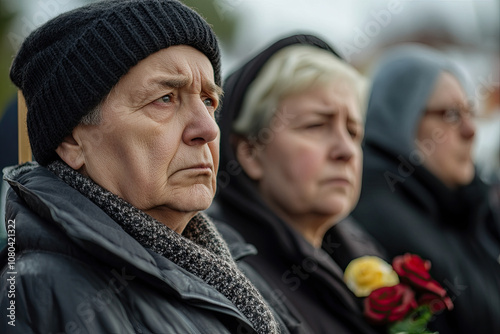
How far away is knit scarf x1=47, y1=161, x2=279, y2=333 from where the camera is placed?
162 centimetres

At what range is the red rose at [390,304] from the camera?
2.52 metres

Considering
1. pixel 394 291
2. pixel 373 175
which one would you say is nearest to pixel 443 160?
pixel 373 175

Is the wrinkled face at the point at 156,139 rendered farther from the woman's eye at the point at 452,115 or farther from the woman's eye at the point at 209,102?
the woman's eye at the point at 452,115

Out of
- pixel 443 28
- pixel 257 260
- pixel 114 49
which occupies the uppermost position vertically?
pixel 114 49

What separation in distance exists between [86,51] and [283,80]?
1.26 m

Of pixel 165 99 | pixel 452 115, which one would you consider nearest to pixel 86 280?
pixel 165 99

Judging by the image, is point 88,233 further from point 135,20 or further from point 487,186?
point 487,186

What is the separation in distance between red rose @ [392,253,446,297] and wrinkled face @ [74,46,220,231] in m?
1.19

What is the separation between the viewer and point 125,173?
166 centimetres

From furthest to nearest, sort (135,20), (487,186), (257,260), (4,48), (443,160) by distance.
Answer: (4,48), (487,186), (443,160), (257,260), (135,20)

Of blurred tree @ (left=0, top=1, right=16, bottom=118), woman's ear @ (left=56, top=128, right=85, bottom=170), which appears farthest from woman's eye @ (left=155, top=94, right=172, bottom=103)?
blurred tree @ (left=0, top=1, right=16, bottom=118)

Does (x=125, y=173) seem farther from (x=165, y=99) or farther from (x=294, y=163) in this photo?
(x=294, y=163)

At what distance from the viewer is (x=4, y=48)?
16.8 ft

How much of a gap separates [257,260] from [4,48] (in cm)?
345
